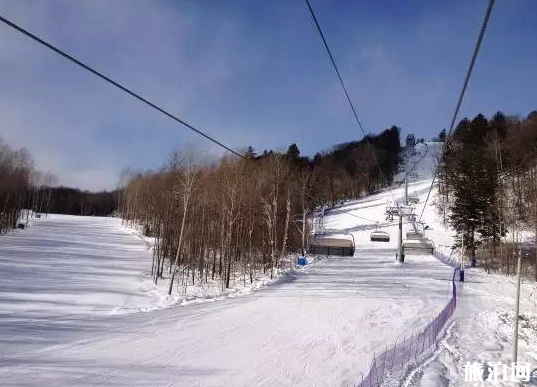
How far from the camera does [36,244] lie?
43.0m

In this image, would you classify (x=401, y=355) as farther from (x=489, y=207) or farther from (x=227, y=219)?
(x=489, y=207)

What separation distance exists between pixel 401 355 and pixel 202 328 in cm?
621

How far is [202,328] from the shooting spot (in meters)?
13.0

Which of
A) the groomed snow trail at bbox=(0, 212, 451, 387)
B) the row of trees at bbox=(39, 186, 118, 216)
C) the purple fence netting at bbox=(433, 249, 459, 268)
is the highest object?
the row of trees at bbox=(39, 186, 118, 216)

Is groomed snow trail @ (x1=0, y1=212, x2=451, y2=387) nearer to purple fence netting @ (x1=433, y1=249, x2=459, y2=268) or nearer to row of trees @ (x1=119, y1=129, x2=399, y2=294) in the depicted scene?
row of trees @ (x1=119, y1=129, x2=399, y2=294)

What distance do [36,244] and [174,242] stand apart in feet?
51.3

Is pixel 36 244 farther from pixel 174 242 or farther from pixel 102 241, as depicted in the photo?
pixel 174 242

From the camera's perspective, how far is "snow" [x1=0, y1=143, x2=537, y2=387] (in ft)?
29.4

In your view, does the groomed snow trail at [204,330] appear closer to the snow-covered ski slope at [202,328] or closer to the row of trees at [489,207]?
the snow-covered ski slope at [202,328]

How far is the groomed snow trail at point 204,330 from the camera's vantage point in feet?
28.7

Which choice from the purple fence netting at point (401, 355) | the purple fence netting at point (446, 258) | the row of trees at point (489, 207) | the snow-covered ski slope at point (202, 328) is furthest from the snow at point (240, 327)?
the purple fence netting at point (446, 258)

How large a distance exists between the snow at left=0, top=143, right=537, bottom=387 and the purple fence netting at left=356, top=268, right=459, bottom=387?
0.31m

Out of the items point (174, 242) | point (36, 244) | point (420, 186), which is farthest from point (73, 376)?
point (420, 186)

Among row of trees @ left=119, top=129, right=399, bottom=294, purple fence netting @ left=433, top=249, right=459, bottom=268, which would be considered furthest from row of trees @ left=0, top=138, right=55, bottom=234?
purple fence netting @ left=433, top=249, right=459, bottom=268
